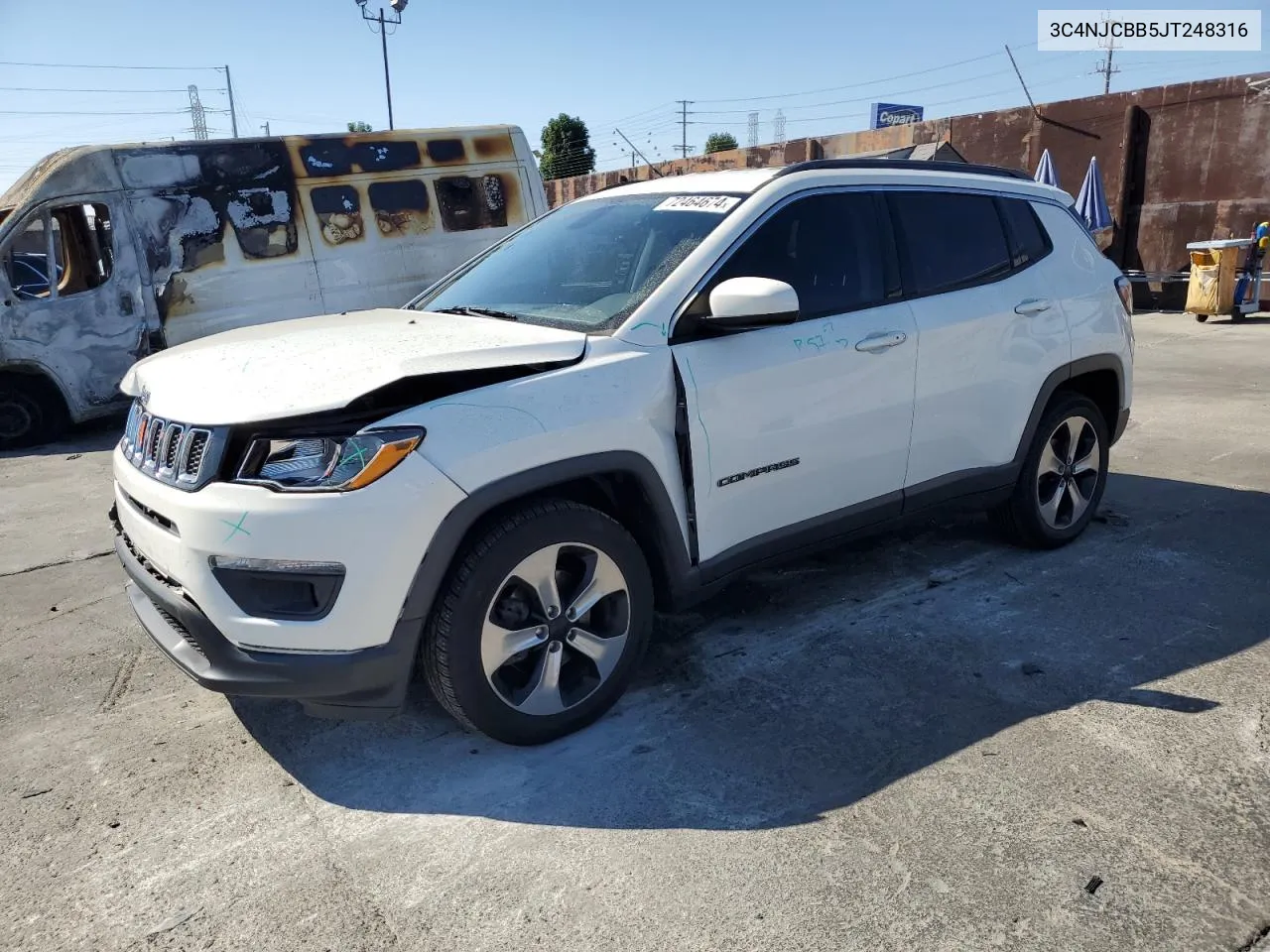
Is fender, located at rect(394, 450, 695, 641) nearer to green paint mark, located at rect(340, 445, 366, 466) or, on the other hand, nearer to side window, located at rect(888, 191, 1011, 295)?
green paint mark, located at rect(340, 445, 366, 466)

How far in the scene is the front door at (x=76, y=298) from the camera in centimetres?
825

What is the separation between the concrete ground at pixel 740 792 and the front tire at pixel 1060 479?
0.31 meters

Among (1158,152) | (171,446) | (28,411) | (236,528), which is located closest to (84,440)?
(28,411)

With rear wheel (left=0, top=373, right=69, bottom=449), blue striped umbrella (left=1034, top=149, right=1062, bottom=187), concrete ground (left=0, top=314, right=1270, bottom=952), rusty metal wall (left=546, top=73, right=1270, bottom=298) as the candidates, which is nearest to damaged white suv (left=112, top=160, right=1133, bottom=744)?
concrete ground (left=0, top=314, right=1270, bottom=952)

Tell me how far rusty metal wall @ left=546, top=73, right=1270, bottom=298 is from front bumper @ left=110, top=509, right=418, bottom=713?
50.4 feet

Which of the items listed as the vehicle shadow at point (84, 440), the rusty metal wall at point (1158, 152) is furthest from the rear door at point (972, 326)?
the rusty metal wall at point (1158, 152)

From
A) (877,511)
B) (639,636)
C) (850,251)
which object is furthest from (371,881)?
(850,251)

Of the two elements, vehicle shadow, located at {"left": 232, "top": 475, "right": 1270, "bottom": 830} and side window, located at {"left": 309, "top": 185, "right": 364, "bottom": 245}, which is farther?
side window, located at {"left": 309, "top": 185, "right": 364, "bottom": 245}

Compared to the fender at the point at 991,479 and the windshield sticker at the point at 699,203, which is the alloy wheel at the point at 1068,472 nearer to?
the fender at the point at 991,479

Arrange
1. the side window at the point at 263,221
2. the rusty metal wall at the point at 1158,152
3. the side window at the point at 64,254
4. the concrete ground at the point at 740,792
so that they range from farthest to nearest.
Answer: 1. the rusty metal wall at the point at 1158,152
2. the side window at the point at 263,221
3. the side window at the point at 64,254
4. the concrete ground at the point at 740,792

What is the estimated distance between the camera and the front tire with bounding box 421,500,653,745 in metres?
2.70

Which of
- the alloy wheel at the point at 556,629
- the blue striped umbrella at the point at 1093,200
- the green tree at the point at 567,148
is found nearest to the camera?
the alloy wheel at the point at 556,629

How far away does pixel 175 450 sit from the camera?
2.73 meters

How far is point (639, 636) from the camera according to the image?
10.2 ft
